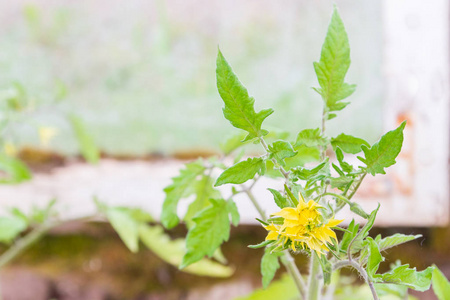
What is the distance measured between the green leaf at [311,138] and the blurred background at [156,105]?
1.93 ft

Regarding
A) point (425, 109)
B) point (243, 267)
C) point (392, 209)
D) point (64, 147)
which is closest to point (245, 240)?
point (243, 267)

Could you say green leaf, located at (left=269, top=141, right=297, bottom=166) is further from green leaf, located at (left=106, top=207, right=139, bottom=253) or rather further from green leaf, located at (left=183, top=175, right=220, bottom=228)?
green leaf, located at (left=106, top=207, right=139, bottom=253)

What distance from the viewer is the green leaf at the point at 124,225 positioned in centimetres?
60

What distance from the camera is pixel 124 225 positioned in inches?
24.3

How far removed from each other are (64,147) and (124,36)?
12.8 inches

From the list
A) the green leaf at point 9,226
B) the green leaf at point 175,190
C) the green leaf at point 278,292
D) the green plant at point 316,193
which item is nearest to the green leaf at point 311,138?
the green plant at point 316,193

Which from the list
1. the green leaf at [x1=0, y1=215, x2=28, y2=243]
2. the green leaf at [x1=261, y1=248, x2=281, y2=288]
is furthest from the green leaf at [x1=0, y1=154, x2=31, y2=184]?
the green leaf at [x1=261, y1=248, x2=281, y2=288]

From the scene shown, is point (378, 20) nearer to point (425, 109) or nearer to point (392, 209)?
point (425, 109)

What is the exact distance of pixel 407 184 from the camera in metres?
0.87

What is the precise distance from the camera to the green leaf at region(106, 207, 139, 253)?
0.60m

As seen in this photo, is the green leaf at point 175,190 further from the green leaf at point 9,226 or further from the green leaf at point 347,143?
the green leaf at point 9,226

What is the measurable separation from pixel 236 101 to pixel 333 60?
0.29ft

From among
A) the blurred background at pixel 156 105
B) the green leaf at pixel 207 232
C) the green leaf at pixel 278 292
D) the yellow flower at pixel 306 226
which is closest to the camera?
the yellow flower at pixel 306 226

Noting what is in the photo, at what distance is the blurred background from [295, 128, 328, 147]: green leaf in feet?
1.93
